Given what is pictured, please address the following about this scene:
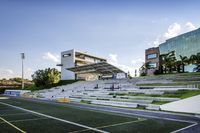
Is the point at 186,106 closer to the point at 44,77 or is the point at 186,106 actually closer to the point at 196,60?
the point at 196,60

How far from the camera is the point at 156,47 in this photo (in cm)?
7944

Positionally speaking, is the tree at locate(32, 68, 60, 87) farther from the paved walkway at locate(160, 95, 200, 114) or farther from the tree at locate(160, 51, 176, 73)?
the paved walkway at locate(160, 95, 200, 114)

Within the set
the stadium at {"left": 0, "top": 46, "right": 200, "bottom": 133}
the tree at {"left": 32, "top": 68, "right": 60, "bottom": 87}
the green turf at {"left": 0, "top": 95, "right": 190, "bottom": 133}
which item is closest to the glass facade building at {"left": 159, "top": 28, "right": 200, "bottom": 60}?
the stadium at {"left": 0, "top": 46, "right": 200, "bottom": 133}

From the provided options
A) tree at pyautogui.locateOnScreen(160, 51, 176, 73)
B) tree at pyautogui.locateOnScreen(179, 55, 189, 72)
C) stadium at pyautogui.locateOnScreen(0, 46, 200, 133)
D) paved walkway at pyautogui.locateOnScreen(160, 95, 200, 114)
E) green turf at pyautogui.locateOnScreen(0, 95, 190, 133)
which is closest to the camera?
green turf at pyautogui.locateOnScreen(0, 95, 190, 133)

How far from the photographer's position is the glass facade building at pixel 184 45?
202ft

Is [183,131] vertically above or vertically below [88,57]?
below

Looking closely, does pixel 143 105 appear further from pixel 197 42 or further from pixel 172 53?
pixel 172 53

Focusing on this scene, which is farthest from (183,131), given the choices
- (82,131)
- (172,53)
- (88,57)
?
(88,57)

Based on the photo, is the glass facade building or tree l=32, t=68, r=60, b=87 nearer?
the glass facade building

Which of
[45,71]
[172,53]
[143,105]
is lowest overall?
[143,105]

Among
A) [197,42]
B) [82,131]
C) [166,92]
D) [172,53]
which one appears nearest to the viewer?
[82,131]

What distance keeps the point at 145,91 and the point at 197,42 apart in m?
42.1

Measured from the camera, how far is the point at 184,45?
220 ft

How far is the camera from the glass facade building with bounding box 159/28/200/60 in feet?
202
